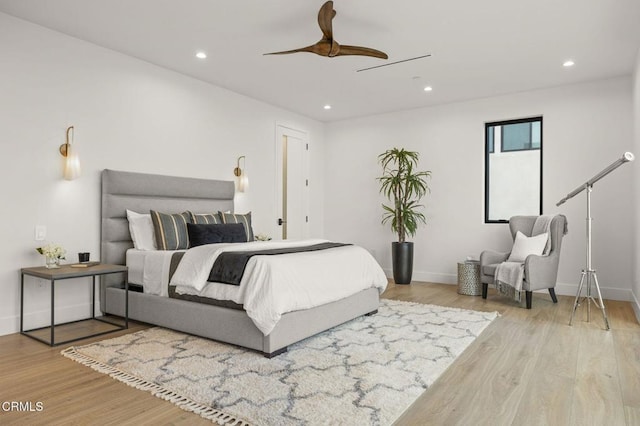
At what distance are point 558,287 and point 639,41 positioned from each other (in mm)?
2971

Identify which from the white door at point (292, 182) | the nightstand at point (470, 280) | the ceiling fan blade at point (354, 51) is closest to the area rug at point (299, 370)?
the nightstand at point (470, 280)

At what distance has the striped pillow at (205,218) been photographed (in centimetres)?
455

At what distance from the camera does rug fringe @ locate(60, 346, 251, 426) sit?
2090 mm

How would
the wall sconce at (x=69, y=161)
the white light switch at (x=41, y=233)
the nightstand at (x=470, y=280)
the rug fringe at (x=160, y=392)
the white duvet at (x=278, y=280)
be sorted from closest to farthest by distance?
the rug fringe at (x=160, y=392) → the white duvet at (x=278, y=280) → the white light switch at (x=41, y=233) → the wall sconce at (x=69, y=161) → the nightstand at (x=470, y=280)

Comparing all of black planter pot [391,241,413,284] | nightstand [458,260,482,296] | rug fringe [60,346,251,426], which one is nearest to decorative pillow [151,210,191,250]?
rug fringe [60,346,251,426]

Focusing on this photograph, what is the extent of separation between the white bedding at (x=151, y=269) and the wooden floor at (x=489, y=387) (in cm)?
42

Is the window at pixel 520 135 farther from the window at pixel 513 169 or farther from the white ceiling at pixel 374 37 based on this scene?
the white ceiling at pixel 374 37

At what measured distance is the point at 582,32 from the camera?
3.82m

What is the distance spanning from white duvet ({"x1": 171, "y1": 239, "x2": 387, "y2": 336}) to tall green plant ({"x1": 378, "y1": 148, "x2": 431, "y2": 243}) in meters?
2.41

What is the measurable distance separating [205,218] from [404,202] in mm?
3074

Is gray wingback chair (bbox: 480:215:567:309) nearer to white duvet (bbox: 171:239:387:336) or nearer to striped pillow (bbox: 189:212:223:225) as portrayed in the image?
white duvet (bbox: 171:239:387:336)

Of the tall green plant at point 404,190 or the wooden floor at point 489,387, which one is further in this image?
the tall green plant at point 404,190

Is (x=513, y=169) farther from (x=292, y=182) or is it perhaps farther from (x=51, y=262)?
(x=51, y=262)

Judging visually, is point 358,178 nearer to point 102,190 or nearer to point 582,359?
point 102,190
